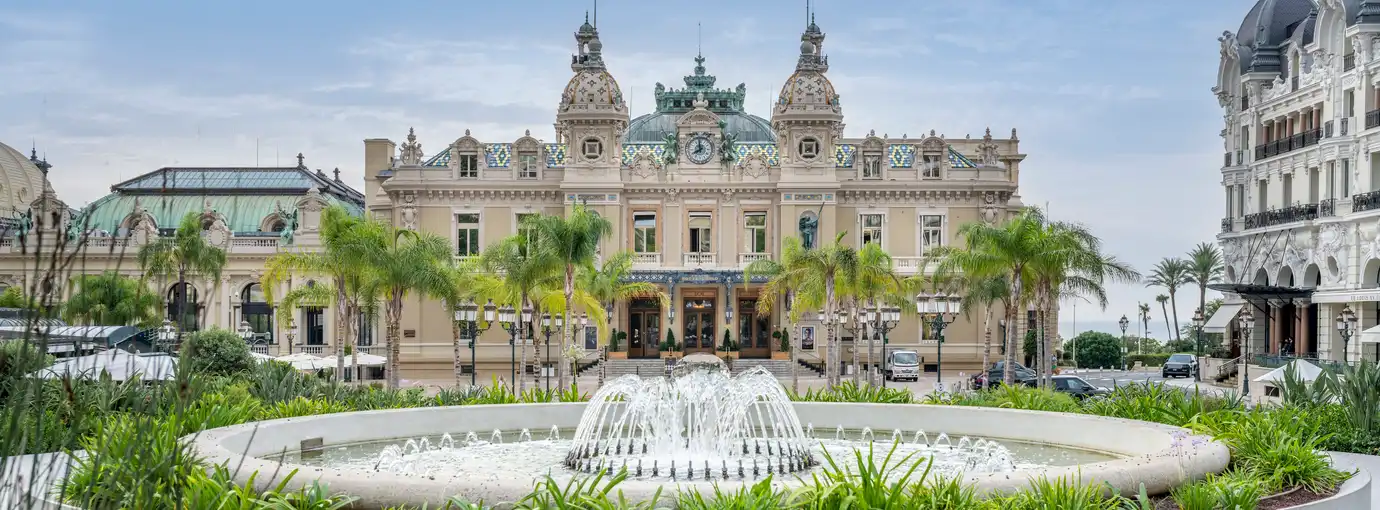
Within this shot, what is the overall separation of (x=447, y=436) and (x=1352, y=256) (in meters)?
38.6

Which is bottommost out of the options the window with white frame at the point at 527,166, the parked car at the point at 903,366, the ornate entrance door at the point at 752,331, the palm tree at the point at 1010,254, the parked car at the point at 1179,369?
the parked car at the point at 1179,369

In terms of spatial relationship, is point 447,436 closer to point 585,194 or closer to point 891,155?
point 585,194

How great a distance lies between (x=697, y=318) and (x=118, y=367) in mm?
35088

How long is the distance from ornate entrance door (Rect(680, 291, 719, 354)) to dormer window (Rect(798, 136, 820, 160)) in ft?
24.8

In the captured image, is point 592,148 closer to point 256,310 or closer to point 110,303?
point 256,310

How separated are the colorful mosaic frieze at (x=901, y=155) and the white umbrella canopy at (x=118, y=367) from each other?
1486 inches

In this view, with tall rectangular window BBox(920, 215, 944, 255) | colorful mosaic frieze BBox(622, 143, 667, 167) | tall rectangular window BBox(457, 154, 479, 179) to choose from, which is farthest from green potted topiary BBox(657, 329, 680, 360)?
tall rectangular window BBox(920, 215, 944, 255)

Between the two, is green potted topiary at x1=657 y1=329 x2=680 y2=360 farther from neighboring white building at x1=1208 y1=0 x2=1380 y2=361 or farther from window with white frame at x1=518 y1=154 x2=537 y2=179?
neighboring white building at x1=1208 y1=0 x2=1380 y2=361

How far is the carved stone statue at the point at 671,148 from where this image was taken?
61375mm

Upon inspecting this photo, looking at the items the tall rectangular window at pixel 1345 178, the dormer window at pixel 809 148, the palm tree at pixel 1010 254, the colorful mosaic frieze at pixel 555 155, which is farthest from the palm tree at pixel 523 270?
the tall rectangular window at pixel 1345 178

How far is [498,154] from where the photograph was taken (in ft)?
204

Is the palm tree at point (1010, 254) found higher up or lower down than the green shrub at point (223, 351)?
higher up

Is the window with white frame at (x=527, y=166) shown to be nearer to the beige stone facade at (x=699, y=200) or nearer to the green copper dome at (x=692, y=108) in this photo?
the beige stone facade at (x=699, y=200)

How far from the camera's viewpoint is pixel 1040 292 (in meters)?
40.3
